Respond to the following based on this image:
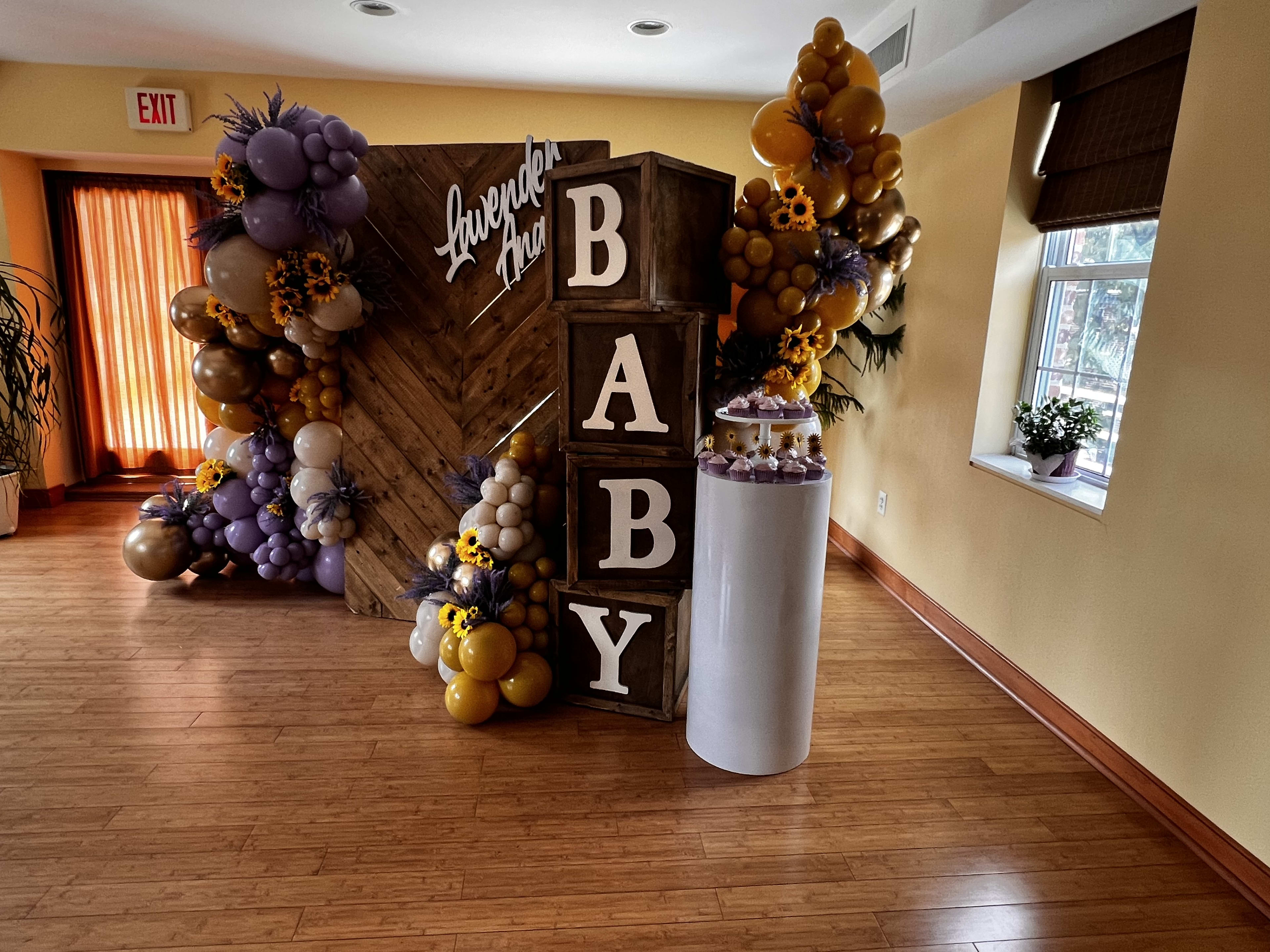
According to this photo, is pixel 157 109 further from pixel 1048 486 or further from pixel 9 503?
pixel 1048 486

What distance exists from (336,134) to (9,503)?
338 cm

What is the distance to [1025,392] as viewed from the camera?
3131mm

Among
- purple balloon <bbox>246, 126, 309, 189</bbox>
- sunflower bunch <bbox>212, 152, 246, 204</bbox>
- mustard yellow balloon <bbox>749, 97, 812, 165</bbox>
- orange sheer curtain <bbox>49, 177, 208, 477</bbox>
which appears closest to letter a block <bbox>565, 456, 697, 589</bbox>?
mustard yellow balloon <bbox>749, 97, 812, 165</bbox>

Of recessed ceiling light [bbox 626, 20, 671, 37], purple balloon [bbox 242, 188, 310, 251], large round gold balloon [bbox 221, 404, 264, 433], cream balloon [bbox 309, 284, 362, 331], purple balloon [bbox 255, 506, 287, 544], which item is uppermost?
recessed ceiling light [bbox 626, 20, 671, 37]

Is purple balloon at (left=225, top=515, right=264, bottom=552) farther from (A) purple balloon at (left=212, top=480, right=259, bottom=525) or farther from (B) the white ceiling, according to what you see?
(B) the white ceiling

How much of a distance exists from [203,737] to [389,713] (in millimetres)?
591

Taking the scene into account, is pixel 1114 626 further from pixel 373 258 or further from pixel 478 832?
pixel 373 258

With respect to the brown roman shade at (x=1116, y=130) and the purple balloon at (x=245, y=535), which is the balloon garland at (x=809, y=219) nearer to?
the brown roman shade at (x=1116, y=130)

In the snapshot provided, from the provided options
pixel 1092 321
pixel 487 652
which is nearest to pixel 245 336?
pixel 487 652

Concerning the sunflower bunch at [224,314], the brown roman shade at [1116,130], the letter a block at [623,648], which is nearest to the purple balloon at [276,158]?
the sunflower bunch at [224,314]

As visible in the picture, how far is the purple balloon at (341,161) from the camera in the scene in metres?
2.67

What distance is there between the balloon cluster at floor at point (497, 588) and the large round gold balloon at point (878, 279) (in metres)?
1.32

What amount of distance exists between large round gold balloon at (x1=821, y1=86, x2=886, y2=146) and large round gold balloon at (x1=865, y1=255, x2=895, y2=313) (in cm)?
41

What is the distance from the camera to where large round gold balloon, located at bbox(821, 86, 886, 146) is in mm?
2383
